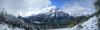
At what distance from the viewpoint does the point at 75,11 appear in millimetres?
2430

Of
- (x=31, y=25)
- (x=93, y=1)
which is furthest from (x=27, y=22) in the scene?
(x=93, y=1)

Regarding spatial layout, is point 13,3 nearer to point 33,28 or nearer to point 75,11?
point 33,28

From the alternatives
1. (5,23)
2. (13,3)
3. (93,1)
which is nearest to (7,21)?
(5,23)

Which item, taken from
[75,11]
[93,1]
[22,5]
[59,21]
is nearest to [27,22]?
[22,5]

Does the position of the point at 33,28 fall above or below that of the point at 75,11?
below

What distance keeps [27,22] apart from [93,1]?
0.82m

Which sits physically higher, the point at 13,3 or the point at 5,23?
the point at 13,3

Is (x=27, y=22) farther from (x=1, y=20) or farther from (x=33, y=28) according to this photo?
(x=1, y=20)

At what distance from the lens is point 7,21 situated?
96.0 inches

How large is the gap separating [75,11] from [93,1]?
0.24 m

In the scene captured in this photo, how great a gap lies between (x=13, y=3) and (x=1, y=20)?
0.25 m

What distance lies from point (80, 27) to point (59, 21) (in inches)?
10.0

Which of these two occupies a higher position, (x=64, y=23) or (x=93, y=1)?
(x=93, y=1)

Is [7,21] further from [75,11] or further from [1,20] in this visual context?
[75,11]
